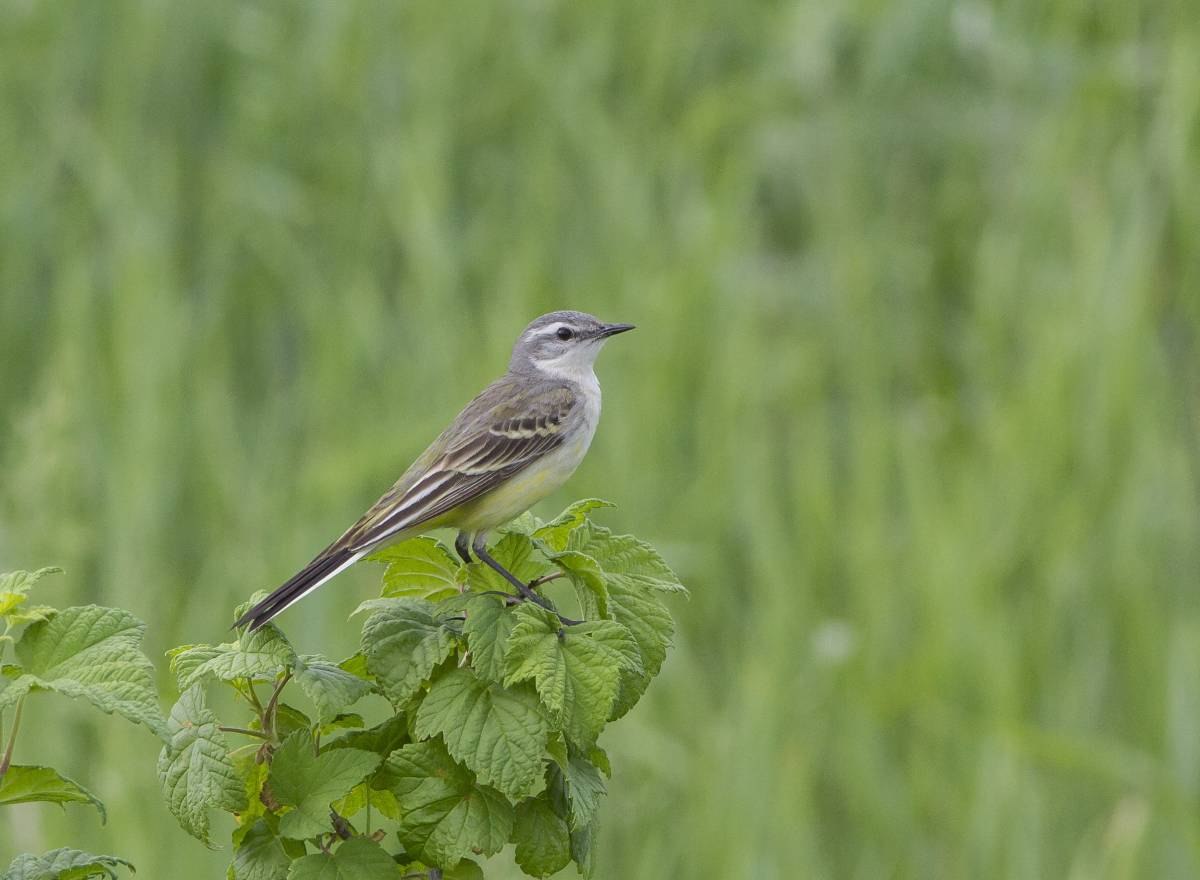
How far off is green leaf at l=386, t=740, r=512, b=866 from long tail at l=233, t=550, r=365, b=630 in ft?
1.18

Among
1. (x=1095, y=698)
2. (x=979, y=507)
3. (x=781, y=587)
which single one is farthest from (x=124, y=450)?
(x=1095, y=698)

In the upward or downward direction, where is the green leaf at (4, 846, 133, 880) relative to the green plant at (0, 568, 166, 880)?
downward

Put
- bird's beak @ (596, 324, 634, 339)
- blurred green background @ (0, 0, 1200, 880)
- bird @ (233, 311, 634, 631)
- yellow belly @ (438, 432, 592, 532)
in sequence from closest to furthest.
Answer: bird @ (233, 311, 634, 631) < yellow belly @ (438, 432, 592, 532) < bird's beak @ (596, 324, 634, 339) < blurred green background @ (0, 0, 1200, 880)

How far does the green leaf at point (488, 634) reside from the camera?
2.93 meters

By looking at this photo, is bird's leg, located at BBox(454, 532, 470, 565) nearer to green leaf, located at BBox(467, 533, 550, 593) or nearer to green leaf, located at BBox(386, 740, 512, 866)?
green leaf, located at BBox(467, 533, 550, 593)

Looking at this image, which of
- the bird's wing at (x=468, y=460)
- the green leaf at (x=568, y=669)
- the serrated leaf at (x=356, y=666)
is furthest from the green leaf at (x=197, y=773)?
the bird's wing at (x=468, y=460)

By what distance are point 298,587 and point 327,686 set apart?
0.93 m

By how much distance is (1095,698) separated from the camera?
319 inches

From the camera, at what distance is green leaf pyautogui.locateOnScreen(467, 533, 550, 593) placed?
134 inches

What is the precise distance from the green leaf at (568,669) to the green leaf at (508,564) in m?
0.41

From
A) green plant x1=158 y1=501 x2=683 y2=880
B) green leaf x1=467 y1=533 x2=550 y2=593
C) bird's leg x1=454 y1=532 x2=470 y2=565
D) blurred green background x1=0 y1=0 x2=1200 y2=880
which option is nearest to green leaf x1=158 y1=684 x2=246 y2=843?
green plant x1=158 y1=501 x2=683 y2=880

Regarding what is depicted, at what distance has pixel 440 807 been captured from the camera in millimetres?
2891

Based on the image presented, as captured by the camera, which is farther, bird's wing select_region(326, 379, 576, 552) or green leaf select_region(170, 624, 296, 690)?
bird's wing select_region(326, 379, 576, 552)

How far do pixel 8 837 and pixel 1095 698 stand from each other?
4826 millimetres
